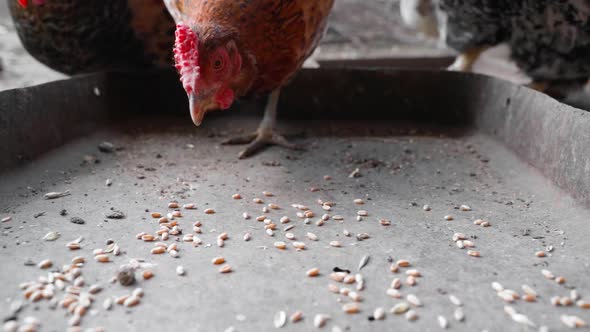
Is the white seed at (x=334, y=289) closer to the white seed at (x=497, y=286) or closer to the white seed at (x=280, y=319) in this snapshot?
the white seed at (x=280, y=319)

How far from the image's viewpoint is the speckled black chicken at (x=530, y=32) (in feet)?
6.54

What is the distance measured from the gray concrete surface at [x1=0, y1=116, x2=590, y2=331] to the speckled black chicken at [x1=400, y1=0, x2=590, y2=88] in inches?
21.5

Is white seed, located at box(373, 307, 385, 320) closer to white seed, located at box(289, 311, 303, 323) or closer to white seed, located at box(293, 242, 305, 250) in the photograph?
white seed, located at box(289, 311, 303, 323)

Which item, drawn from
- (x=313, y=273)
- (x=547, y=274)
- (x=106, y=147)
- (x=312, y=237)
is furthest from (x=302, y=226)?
(x=106, y=147)

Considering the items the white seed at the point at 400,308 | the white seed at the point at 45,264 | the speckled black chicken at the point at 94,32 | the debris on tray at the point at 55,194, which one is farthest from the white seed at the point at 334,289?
the speckled black chicken at the point at 94,32

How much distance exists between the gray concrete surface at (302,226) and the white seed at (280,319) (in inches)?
0.6

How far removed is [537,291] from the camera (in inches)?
39.8

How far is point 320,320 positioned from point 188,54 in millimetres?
790

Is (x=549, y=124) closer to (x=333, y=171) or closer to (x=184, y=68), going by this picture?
(x=333, y=171)

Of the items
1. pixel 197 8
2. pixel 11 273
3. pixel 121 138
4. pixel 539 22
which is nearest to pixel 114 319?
pixel 11 273

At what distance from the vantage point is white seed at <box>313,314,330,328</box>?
0.91 meters

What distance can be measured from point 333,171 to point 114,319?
960 mm

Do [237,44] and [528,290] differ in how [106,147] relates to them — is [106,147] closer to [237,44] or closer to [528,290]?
[237,44]

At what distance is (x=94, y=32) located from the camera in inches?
81.4
